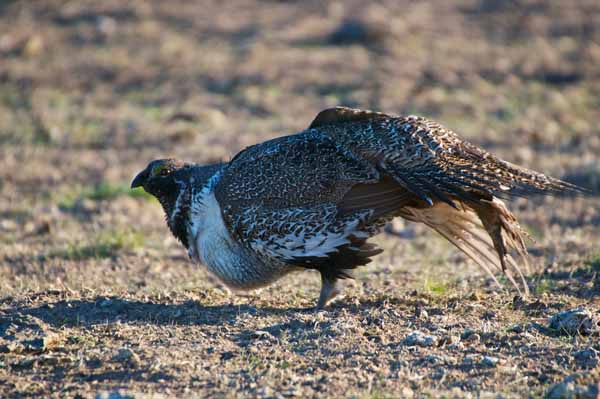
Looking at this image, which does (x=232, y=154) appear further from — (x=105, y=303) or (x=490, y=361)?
(x=490, y=361)

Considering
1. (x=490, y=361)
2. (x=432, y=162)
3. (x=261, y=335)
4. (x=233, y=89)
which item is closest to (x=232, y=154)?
(x=233, y=89)

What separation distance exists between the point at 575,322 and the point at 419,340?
1.05 m

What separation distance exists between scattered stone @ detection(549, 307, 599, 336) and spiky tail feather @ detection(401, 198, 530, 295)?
0.63 m

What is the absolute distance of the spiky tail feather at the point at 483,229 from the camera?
6473 millimetres

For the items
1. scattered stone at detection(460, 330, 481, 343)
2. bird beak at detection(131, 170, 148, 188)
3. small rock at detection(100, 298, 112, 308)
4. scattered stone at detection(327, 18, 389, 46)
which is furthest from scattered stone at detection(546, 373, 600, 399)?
scattered stone at detection(327, 18, 389, 46)

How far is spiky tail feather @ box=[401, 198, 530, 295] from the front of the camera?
21.2 feet

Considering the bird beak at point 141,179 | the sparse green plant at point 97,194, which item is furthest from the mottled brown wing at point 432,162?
the sparse green plant at point 97,194

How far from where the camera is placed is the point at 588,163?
11234mm

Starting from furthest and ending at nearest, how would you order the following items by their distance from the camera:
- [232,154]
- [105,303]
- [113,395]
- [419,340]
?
[232,154]
[105,303]
[419,340]
[113,395]

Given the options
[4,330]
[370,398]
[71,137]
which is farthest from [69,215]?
[370,398]

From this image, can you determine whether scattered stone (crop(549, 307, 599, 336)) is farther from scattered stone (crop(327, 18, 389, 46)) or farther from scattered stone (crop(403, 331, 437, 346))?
scattered stone (crop(327, 18, 389, 46))

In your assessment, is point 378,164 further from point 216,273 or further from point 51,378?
point 51,378

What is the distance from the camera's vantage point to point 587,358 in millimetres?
5195

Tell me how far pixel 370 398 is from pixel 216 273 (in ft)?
7.80
